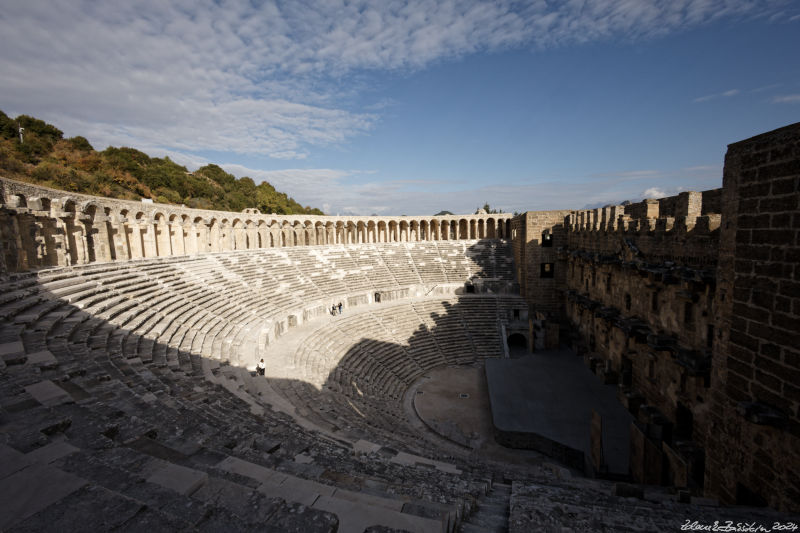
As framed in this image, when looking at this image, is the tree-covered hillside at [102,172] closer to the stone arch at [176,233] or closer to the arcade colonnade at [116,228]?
the arcade colonnade at [116,228]

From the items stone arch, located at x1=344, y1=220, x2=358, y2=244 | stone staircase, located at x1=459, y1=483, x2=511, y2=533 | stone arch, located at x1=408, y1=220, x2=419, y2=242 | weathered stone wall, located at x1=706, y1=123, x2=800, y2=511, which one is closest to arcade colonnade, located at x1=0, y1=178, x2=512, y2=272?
stone arch, located at x1=344, y1=220, x2=358, y2=244

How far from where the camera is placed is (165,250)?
21.0 m

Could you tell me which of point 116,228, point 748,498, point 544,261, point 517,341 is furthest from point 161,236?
point 748,498

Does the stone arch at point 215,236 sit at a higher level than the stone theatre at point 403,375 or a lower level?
higher

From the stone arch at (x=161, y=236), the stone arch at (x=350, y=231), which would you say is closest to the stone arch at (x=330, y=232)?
the stone arch at (x=350, y=231)

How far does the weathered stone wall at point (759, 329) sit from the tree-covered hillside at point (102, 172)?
41299 millimetres

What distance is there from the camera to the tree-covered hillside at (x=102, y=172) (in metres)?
30.6

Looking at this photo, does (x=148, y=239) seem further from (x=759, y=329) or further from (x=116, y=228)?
(x=759, y=329)

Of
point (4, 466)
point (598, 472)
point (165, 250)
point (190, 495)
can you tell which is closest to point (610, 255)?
point (598, 472)

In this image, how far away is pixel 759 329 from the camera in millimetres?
4883

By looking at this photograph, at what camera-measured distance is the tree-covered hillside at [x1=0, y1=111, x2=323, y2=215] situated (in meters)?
30.6

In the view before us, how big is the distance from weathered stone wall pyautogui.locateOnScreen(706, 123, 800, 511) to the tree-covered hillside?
41299 mm

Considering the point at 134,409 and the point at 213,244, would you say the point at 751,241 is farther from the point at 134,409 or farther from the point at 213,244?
the point at 213,244

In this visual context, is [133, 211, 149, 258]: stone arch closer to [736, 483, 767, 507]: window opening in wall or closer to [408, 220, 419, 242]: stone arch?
[736, 483, 767, 507]: window opening in wall
